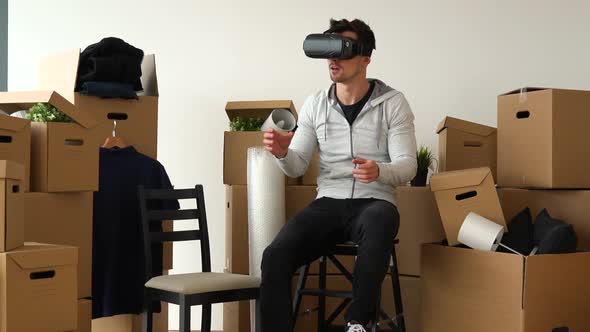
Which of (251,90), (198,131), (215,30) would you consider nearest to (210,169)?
(198,131)

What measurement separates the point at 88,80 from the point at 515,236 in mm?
1784

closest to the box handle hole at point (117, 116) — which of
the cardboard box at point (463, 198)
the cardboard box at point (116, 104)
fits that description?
the cardboard box at point (116, 104)

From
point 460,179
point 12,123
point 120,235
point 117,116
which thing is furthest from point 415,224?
point 12,123

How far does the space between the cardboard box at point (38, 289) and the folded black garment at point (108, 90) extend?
0.96m

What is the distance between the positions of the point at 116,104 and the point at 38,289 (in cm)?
119

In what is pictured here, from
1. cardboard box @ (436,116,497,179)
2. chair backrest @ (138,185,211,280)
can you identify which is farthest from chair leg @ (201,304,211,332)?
cardboard box @ (436,116,497,179)

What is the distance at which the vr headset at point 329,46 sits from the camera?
9.31 feet

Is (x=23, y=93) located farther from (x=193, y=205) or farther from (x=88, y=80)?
(x=193, y=205)

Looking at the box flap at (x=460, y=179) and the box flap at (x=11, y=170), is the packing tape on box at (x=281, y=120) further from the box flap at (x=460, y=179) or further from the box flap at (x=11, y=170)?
the box flap at (x=11, y=170)

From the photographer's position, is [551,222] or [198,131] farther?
[198,131]

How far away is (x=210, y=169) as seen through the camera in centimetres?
414

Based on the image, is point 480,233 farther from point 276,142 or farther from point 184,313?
point 184,313

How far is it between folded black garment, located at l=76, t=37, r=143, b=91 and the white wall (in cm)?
81

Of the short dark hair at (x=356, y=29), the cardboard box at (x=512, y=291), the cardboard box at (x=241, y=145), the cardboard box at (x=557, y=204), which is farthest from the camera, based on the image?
the cardboard box at (x=241, y=145)
